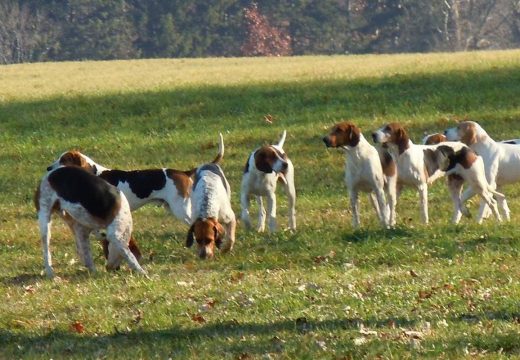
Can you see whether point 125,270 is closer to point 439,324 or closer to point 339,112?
point 439,324

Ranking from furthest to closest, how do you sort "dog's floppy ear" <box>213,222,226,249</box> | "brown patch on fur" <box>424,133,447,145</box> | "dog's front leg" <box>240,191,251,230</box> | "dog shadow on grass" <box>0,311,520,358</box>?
"brown patch on fur" <box>424,133,447,145</box> → "dog's front leg" <box>240,191,251,230</box> → "dog's floppy ear" <box>213,222,226,249</box> → "dog shadow on grass" <box>0,311,520,358</box>

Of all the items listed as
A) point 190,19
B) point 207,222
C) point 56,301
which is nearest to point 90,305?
point 56,301

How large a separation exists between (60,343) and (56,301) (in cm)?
167

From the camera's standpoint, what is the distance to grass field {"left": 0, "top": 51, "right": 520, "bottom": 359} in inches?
364

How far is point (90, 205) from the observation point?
1277 centimetres

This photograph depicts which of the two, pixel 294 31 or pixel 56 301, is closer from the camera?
pixel 56 301

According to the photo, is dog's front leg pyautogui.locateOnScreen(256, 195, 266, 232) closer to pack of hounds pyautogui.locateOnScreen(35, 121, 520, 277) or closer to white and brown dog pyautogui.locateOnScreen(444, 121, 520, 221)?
pack of hounds pyautogui.locateOnScreen(35, 121, 520, 277)

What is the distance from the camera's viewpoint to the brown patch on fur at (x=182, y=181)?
49.7 feet

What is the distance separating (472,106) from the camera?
2738 centimetres

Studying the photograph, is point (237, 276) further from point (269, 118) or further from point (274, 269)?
point (269, 118)

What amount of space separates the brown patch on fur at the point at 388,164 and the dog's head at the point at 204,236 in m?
3.00

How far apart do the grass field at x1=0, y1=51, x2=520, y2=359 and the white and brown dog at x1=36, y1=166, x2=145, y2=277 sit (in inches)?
12.3

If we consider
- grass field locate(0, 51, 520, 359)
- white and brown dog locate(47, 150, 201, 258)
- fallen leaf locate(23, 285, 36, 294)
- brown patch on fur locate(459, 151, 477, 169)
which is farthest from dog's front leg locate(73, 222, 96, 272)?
brown patch on fur locate(459, 151, 477, 169)

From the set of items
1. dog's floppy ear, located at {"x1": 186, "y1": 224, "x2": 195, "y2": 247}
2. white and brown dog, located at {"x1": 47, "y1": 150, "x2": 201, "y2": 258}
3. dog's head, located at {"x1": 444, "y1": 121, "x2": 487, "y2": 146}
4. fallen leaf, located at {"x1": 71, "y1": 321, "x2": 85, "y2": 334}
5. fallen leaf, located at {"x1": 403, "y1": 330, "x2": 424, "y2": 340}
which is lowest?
fallen leaf, located at {"x1": 71, "y1": 321, "x2": 85, "y2": 334}
